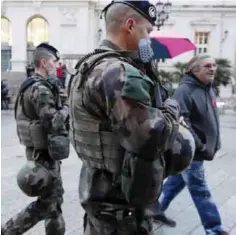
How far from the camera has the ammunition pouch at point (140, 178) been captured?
1938mm

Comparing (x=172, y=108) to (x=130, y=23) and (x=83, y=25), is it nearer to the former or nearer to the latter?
(x=130, y=23)

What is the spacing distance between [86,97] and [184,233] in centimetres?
277

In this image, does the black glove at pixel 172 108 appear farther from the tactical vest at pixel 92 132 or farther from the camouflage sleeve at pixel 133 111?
the tactical vest at pixel 92 132

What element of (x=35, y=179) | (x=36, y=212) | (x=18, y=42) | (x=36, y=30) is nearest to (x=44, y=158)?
(x=35, y=179)

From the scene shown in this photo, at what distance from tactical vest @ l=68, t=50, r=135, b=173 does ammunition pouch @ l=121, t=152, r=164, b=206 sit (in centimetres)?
10

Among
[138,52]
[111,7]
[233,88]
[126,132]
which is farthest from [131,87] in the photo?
[233,88]

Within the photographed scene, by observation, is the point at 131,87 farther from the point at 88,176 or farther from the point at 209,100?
the point at 209,100

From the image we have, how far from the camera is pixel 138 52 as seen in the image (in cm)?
215

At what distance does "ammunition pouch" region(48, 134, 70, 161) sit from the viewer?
11.3 ft

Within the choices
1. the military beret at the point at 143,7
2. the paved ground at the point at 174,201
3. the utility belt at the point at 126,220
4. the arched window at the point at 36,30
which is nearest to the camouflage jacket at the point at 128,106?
the military beret at the point at 143,7

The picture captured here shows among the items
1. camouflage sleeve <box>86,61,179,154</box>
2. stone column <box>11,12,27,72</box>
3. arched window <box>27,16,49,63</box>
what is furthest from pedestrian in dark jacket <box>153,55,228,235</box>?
arched window <box>27,16,49,63</box>

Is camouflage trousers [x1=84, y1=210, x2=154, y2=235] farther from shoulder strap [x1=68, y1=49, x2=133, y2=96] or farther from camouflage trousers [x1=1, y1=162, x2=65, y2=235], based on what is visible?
camouflage trousers [x1=1, y1=162, x2=65, y2=235]

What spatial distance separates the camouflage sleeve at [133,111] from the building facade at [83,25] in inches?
1388

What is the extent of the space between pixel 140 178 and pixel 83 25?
36515 millimetres
